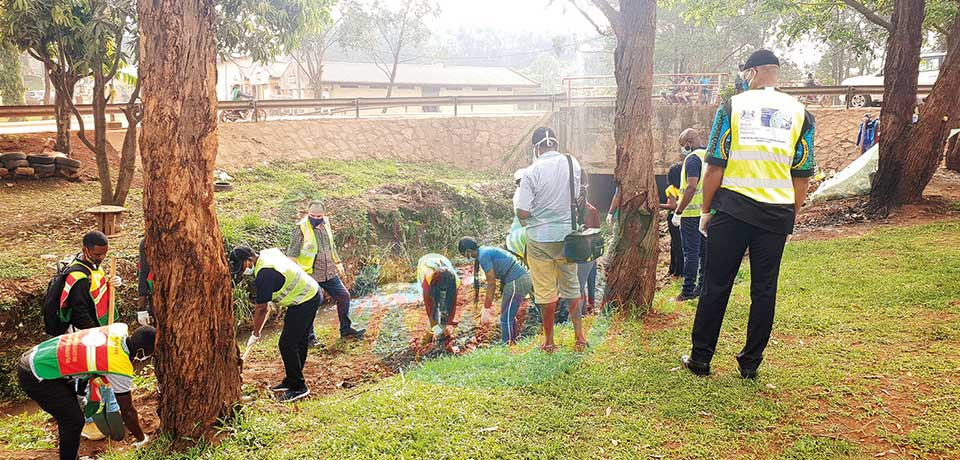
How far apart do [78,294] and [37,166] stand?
8.71 metres

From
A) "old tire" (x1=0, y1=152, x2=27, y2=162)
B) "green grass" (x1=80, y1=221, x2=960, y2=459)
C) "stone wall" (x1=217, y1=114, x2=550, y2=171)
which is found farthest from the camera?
"stone wall" (x1=217, y1=114, x2=550, y2=171)

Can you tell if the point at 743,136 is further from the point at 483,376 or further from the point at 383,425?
the point at 383,425

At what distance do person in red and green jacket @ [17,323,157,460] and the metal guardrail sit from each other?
33.4 feet

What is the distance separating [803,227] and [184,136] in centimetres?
903

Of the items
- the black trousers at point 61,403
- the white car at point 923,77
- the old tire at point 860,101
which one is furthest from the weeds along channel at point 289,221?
the white car at point 923,77

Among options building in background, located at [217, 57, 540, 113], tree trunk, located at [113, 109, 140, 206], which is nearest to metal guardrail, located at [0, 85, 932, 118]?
tree trunk, located at [113, 109, 140, 206]

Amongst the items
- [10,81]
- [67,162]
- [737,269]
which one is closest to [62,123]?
[67,162]

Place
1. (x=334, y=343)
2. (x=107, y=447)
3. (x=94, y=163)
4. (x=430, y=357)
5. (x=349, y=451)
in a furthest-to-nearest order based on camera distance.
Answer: (x=94, y=163), (x=334, y=343), (x=430, y=357), (x=107, y=447), (x=349, y=451)

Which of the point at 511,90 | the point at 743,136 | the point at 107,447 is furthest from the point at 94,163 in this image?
the point at 511,90

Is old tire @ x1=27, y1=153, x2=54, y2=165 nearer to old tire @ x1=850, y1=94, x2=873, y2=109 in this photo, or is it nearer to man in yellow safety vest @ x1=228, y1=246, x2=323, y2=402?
man in yellow safety vest @ x1=228, y1=246, x2=323, y2=402

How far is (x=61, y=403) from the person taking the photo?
4.00 meters

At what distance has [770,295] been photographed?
3.87 meters

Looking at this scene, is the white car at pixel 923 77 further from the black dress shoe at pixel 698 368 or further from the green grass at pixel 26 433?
the green grass at pixel 26 433

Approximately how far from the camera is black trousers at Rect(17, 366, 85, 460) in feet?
12.8
